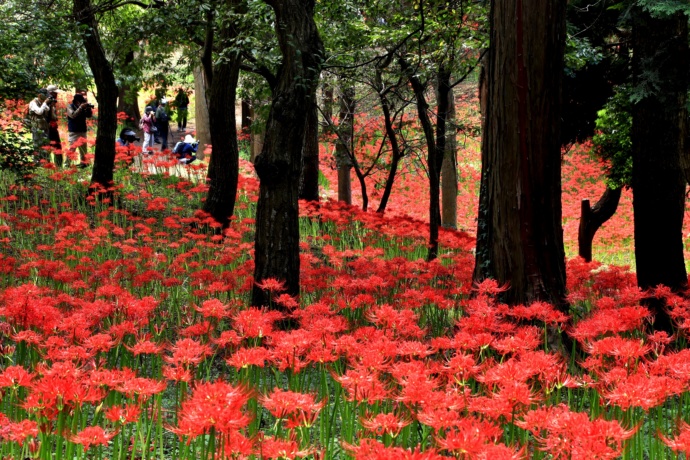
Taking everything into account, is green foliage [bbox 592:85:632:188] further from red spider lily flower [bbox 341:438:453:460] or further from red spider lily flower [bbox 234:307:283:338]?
red spider lily flower [bbox 341:438:453:460]

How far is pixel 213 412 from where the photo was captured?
7.40 feet

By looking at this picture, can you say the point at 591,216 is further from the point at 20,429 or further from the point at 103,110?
the point at 20,429

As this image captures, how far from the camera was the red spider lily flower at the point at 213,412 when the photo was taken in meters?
2.26

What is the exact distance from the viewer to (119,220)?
1262 centimetres

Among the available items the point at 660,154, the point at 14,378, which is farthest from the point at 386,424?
the point at 660,154

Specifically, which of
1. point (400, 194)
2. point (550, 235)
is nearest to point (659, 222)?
point (550, 235)

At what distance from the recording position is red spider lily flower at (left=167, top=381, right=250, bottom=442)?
226cm

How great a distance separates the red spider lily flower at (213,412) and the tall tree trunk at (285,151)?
4251mm

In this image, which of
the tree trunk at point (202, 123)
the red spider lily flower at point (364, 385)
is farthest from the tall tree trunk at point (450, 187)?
Result: the red spider lily flower at point (364, 385)

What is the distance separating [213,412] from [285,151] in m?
4.65

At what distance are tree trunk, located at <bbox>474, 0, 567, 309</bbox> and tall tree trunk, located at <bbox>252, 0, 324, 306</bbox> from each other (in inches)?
69.8

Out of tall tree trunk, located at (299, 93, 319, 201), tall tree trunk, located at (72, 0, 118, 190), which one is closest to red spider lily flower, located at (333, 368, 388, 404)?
tall tree trunk, located at (72, 0, 118, 190)

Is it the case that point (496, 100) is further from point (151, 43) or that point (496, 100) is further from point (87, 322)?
point (151, 43)

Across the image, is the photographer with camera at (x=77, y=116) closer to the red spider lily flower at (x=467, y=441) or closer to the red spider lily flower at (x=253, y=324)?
the red spider lily flower at (x=253, y=324)
